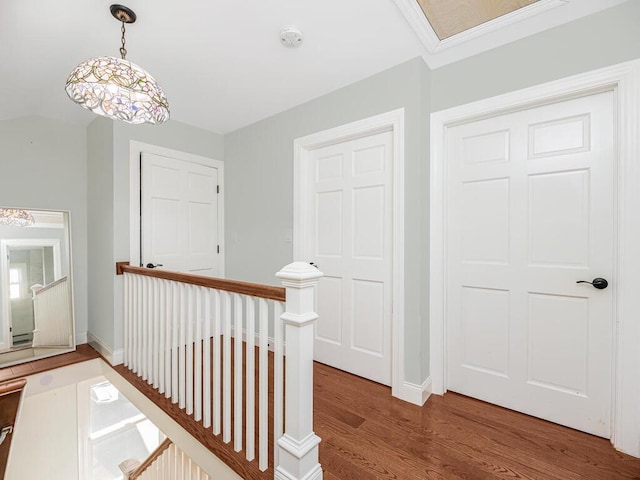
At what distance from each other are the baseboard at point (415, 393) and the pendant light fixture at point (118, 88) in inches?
89.8

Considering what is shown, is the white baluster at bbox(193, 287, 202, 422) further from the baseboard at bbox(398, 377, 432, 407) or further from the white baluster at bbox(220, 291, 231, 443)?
the baseboard at bbox(398, 377, 432, 407)

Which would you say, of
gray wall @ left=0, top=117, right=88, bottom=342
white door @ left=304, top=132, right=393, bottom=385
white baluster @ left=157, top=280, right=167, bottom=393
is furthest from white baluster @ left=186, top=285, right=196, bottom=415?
gray wall @ left=0, top=117, right=88, bottom=342

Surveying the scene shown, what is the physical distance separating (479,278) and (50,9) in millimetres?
2963

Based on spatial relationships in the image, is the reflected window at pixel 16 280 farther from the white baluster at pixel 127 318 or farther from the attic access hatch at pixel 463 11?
the attic access hatch at pixel 463 11

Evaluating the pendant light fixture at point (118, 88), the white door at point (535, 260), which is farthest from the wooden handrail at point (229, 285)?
the white door at point (535, 260)

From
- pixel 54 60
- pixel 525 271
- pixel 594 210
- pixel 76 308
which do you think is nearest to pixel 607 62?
pixel 594 210

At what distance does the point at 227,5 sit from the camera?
157 centimetres

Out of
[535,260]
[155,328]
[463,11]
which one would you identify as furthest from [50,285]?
[535,260]

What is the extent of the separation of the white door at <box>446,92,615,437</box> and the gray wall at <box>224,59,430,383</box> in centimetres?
29

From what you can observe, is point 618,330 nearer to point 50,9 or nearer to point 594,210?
point 594,210

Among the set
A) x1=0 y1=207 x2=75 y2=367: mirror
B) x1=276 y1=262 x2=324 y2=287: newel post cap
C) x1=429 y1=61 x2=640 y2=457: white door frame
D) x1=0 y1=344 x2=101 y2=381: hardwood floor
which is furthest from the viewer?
x1=0 y1=207 x2=75 y2=367: mirror

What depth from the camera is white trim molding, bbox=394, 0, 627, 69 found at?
1.55 meters

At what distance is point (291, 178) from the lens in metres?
2.76

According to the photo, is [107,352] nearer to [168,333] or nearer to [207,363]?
[168,333]
